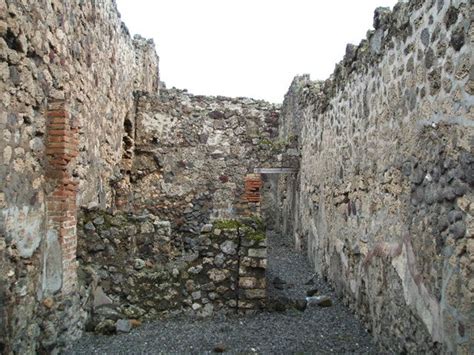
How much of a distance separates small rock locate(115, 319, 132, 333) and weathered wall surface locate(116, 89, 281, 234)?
5.41 m

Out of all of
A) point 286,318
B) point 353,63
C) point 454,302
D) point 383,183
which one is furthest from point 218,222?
point 454,302

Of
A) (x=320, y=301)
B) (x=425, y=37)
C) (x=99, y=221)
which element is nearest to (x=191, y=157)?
(x=99, y=221)

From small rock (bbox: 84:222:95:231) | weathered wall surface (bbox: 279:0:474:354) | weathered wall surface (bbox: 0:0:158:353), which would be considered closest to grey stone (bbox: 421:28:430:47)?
weathered wall surface (bbox: 279:0:474:354)

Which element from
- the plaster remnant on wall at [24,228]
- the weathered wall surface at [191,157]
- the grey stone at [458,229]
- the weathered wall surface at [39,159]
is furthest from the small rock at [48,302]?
the weathered wall surface at [191,157]

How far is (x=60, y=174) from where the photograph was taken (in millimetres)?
3918

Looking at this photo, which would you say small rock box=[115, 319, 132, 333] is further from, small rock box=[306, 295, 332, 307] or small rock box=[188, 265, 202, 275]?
small rock box=[306, 295, 332, 307]

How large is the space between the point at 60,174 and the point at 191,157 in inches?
241

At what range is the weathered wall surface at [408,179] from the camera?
2494 mm

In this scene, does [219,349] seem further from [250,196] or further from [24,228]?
[250,196]

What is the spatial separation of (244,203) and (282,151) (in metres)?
1.56

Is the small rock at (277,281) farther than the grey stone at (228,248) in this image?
Yes

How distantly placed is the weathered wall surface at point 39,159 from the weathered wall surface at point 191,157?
13.8 feet

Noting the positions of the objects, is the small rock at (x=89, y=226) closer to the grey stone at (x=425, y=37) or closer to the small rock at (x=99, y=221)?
the small rock at (x=99, y=221)

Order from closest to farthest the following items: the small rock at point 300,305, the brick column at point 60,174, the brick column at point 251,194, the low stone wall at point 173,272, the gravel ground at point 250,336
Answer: the brick column at point 60,174
the gravel ground at point 250,336
the low stone wall at point 173,272
the small rock at point 300,305
the brick column at point 251,194
